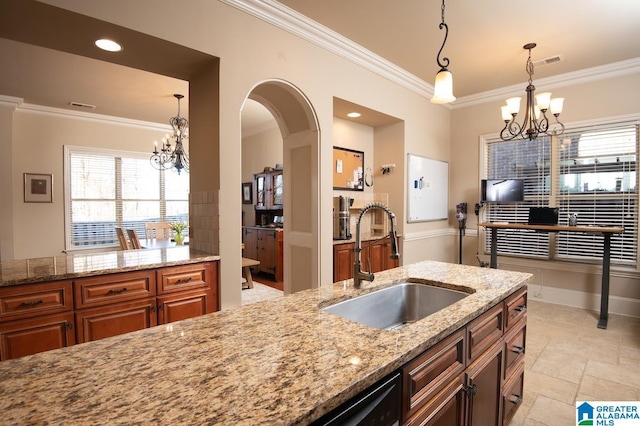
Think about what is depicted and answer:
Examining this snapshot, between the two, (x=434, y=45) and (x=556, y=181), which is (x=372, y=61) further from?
(x=556, y=181)

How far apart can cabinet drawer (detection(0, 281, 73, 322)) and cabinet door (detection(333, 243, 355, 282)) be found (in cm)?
238

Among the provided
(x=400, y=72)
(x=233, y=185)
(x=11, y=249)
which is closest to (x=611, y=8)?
(x=400, y=72)

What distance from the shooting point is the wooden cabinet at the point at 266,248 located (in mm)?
5660

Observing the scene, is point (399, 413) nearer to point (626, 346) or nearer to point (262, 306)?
point (262, 306)

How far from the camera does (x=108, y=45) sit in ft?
7.56

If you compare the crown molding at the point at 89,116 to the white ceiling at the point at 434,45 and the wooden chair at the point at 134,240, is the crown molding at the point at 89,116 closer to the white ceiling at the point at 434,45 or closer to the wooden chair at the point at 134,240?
the white ceiling at the point at 434,45

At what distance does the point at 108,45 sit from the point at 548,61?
4.52m

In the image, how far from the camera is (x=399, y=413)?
3.10ft

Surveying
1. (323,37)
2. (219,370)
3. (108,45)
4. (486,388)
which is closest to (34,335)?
(219,370)

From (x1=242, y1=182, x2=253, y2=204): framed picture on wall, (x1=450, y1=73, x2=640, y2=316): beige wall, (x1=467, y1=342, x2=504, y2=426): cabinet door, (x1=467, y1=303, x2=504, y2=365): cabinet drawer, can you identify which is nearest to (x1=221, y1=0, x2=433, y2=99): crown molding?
(x1=450, y1=73, x2=640, y2=316): beige wall

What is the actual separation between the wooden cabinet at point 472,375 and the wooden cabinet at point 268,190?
15.1 ft

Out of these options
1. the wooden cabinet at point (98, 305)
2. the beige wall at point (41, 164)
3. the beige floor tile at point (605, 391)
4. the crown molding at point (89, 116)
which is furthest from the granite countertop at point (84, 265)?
the crown molding at point (89, 116)

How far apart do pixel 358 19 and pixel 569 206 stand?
12.0ft

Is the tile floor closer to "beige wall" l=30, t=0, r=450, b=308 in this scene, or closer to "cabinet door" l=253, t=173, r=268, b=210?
"beige wall" l=30, t=0, r=450, b=308
